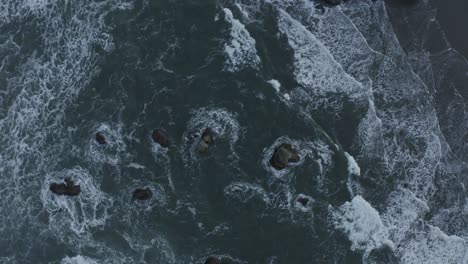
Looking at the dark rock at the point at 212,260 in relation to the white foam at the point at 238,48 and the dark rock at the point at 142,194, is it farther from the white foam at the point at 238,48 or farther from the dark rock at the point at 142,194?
the white foam at the point at 238,48

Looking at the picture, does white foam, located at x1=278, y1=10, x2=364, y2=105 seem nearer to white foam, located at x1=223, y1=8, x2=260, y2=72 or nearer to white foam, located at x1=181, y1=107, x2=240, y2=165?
white foam, located at x1=223, y1=8, x2=260, y2=72

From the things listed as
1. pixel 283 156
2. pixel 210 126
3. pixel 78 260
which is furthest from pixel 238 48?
pixel 78 260

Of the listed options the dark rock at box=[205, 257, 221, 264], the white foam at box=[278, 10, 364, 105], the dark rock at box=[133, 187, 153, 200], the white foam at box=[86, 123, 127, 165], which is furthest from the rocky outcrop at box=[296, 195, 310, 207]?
the white foam at box=[86, 123, 127, 165]

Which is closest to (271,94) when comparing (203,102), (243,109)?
(243,109)

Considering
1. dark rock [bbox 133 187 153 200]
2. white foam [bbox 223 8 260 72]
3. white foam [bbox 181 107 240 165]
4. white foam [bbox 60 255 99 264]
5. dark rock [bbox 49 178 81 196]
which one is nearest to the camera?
white foam [bbox 60 255 99 264]

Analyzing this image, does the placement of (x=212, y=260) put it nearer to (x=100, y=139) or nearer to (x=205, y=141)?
(x=205, y=141)

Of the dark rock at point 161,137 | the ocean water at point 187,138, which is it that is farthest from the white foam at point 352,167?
the dark rock at point 161,137
